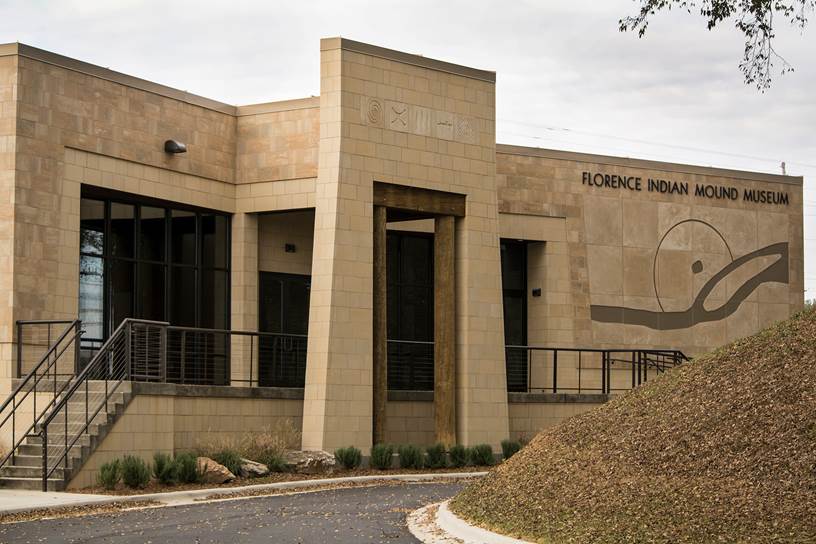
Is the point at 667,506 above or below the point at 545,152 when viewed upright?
below

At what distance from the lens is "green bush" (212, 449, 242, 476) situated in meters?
24.3

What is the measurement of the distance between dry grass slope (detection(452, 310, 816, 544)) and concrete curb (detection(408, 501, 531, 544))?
274mm

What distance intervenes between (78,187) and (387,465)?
27.0 feet

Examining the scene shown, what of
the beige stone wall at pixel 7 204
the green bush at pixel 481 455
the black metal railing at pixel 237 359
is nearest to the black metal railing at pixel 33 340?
the beige stone wall at pixel 7 204

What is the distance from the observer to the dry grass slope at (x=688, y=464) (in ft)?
48.7

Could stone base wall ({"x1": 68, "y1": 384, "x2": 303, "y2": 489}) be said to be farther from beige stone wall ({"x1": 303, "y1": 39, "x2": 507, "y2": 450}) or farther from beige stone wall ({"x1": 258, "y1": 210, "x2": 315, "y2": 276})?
beige stone wall ({"x1": 258, "y1": 210, "x2": 315, "y2": 276})

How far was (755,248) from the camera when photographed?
39094 mm

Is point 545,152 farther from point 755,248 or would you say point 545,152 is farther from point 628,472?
point 628,472

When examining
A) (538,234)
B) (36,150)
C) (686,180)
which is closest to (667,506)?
(36,150)

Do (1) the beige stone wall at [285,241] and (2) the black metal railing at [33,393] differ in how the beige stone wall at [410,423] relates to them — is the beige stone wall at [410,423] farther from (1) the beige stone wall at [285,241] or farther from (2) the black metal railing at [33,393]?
(2) the black metal railing at [33,393]

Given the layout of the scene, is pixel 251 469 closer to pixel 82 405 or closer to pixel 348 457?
pixel 348 457

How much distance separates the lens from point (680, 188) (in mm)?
38062

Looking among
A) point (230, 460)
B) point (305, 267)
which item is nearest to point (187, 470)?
point (230, 460)

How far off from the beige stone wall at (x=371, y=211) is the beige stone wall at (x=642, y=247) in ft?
17.2
